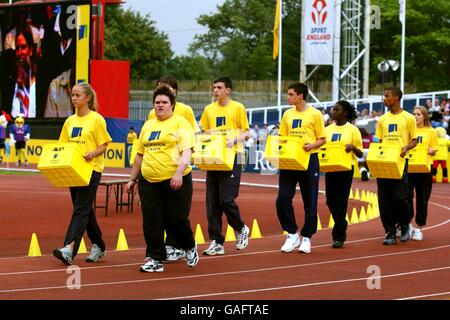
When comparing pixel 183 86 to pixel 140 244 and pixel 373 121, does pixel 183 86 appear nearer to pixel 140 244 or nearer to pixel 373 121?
pixel 373 121

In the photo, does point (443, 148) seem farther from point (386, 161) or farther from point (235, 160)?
point (235, 160)

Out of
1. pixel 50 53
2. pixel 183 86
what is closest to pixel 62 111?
pixel 50 53

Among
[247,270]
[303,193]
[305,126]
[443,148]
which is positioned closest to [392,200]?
[303,193]

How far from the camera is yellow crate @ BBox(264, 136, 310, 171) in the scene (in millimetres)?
14195

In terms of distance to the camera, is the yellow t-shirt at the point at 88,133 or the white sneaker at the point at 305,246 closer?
the yellow t-shirt at the point at 88,133

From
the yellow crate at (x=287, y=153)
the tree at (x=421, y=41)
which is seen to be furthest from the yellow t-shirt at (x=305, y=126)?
the tree at (x=421, y=41)

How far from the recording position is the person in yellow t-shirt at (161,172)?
11.9m

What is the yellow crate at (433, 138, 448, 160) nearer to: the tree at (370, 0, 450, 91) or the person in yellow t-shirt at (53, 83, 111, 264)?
the person in yellow t-shirt at (53, 83, 111, 264)

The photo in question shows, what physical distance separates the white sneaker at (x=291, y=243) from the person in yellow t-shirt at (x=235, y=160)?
28.5 inches

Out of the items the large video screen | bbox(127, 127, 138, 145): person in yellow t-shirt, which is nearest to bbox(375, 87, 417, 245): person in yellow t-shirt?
the large video screen

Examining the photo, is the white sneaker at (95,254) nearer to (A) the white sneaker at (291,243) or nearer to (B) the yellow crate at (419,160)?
(A) the white sneaker at (291,243)

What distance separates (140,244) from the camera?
52.7 ft

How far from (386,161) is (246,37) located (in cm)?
7273

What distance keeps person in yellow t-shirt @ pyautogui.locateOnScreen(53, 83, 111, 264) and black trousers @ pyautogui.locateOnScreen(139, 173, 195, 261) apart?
0.95 metres
